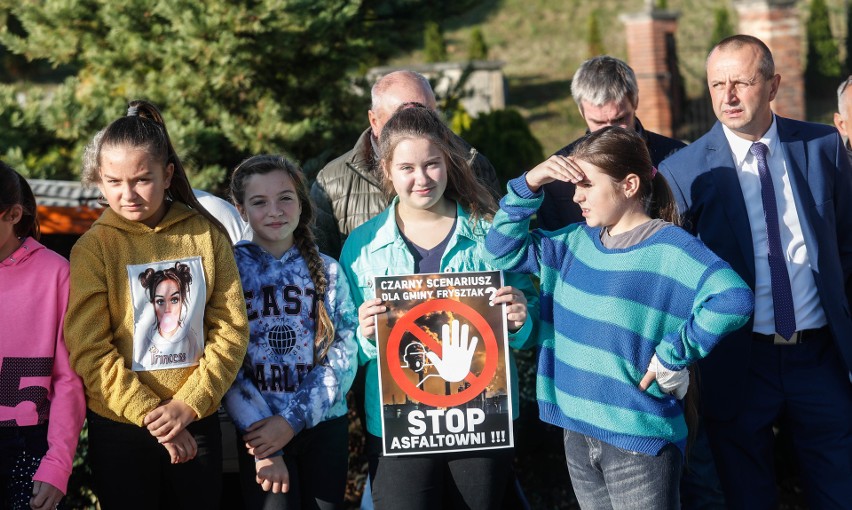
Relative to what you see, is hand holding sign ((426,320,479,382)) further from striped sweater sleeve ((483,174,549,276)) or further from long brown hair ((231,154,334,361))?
long brown hair ((231,154,334,361))

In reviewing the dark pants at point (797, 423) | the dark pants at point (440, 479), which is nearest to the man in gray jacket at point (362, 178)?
the dark pants at point (440, 479)

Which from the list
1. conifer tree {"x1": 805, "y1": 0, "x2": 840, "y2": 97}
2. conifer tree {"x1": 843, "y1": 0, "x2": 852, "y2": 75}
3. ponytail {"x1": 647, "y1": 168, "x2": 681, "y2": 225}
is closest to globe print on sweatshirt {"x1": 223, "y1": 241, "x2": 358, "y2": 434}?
ponytail {"x1": 647, "y1": 168, "x2": 681, "y2": 225}

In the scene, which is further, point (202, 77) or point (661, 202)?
point (202, 77)

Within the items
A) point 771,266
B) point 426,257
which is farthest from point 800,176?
point 426,257

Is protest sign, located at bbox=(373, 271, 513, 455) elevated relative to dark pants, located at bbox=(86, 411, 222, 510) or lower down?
elevated

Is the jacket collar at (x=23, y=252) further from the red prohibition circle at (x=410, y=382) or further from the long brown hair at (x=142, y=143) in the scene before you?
the red prohibition circle at (x=410, y=382)

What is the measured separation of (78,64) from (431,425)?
Answer: 20.7 feet

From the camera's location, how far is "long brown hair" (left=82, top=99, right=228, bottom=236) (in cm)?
335

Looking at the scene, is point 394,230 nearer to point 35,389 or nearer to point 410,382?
point 410,382

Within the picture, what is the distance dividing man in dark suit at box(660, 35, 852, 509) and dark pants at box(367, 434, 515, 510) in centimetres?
102

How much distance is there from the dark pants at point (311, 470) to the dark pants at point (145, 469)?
0.13 metres

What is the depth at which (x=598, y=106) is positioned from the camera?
413 cm

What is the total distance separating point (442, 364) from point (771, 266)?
139cm

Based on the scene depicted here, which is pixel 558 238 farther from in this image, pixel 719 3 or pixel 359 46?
pixel 719 3
